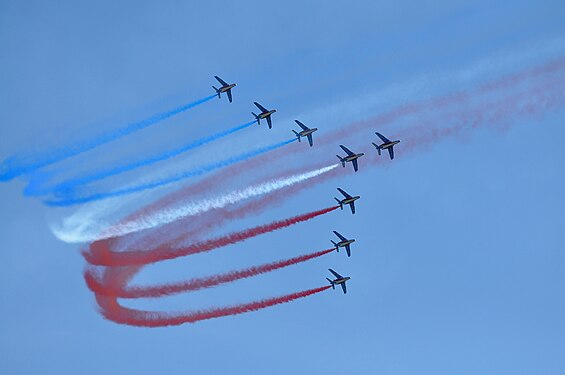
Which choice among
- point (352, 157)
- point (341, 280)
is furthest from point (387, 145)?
point (341, 280)

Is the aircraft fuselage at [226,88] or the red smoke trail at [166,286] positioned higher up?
the aircraft fuselage at [226,88]

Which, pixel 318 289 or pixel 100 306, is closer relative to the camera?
pixel 100 306

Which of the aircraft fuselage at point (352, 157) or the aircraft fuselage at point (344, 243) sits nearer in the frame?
the aircraft fuselage at point (352, 157)

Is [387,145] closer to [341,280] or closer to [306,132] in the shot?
[306,132]

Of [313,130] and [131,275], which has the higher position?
[313,130]

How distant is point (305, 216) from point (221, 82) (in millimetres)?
11904

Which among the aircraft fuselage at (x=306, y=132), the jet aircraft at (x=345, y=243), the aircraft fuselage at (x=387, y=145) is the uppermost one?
the aircraft fuselage at (x=306, y=132)

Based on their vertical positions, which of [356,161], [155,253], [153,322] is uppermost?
[356,161]

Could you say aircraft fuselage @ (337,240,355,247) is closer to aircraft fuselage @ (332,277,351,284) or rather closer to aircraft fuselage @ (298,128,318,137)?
aircraft fuselage @ (332,277,351,284)

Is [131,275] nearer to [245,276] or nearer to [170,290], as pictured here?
[170,290]

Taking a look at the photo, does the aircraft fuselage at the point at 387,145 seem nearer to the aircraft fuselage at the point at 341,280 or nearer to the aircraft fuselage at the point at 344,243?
the aircraft fuselage at the point at 344,243

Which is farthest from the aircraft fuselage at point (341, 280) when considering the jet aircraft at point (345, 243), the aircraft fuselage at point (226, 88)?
the aircraft fuselage at point (226, 88)

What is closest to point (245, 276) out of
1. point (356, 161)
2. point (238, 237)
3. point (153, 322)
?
point (238, 237)

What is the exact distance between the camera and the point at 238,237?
50594 millimetres
